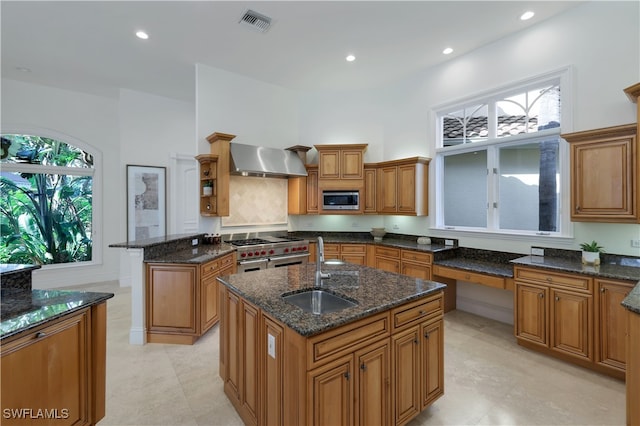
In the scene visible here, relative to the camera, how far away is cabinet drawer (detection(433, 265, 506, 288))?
3.37 metres

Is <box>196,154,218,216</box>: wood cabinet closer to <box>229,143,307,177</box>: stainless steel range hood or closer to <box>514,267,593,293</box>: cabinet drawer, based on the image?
<box>229,143,307,177</box>: stainless steel range hood

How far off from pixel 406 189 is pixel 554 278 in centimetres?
235

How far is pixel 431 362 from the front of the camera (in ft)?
6.64

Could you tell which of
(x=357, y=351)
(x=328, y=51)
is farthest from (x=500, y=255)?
(x=328, y=51)

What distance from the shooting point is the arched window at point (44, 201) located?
195 inches

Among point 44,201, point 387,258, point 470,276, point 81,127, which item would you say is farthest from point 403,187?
point 44,201

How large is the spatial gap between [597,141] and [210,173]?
474 cm

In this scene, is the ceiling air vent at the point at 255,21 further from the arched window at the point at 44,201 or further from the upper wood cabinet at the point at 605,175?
the arched window at the point at 44,201

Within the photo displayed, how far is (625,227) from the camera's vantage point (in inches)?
115

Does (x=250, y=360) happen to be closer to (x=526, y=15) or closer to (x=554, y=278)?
(x=554, y=278)

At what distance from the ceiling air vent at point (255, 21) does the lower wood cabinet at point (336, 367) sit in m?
3.14

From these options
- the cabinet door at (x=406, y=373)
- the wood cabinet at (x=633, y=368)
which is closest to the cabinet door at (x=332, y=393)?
the cabinet door at (x=406, y=373)

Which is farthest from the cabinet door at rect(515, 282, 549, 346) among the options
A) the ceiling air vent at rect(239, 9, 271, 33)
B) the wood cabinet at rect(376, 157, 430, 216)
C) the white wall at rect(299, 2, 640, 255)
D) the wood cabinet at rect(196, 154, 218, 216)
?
the ceiling air vent at rect(239, 9, 271, 33)

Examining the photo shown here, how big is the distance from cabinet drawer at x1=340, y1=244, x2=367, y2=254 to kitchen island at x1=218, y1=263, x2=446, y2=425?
252cm
